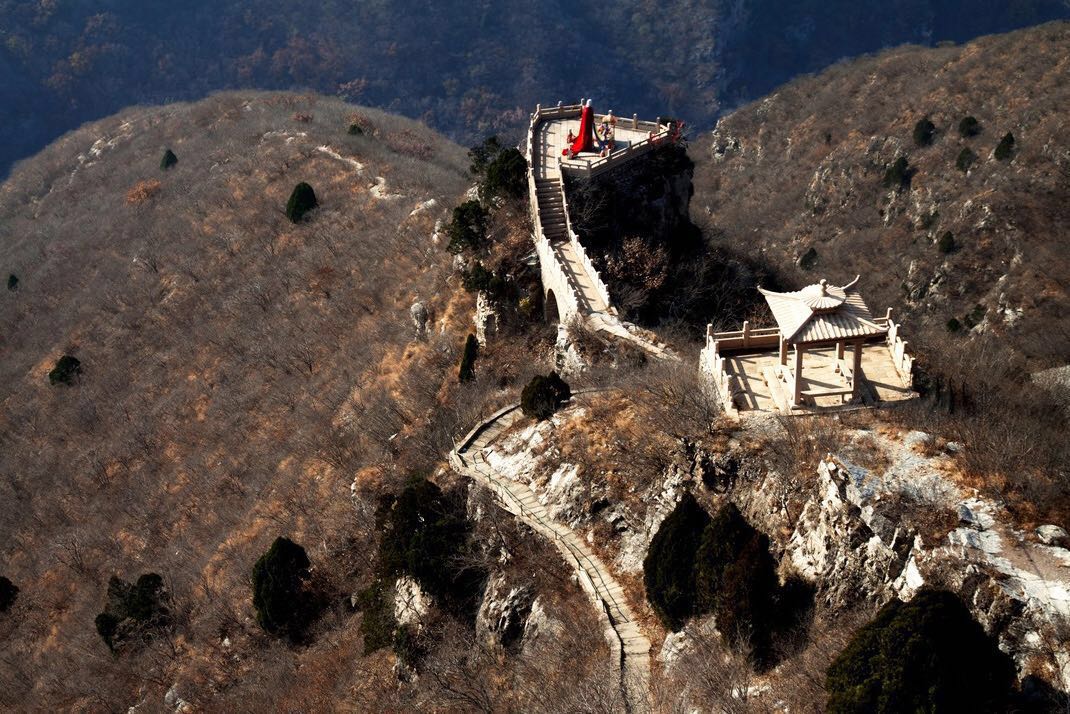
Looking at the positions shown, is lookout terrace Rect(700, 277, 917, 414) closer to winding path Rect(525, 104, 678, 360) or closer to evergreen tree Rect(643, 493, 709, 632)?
evergreen tree Rect(643, 493, 709, 632)

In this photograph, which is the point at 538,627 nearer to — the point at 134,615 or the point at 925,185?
the point at 134,615

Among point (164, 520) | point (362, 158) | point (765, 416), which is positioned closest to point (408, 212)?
point (362, 158)

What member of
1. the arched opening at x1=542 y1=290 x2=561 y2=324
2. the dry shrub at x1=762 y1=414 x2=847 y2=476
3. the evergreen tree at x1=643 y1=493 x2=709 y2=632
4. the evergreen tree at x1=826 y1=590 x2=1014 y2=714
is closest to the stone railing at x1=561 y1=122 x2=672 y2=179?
the arched opening at x1=542 y1=290 x2=561 y2=324

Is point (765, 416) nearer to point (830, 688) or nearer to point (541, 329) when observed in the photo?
point (830, 688)

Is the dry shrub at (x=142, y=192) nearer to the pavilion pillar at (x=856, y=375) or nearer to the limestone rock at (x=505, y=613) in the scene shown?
the limestone rock at (x=505, y=613)

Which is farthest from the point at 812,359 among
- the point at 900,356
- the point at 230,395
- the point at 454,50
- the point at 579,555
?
the point at 454,50

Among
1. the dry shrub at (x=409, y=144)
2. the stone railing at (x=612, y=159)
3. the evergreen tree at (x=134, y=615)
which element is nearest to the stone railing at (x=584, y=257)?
the stone railing at (x=612, y=159)
